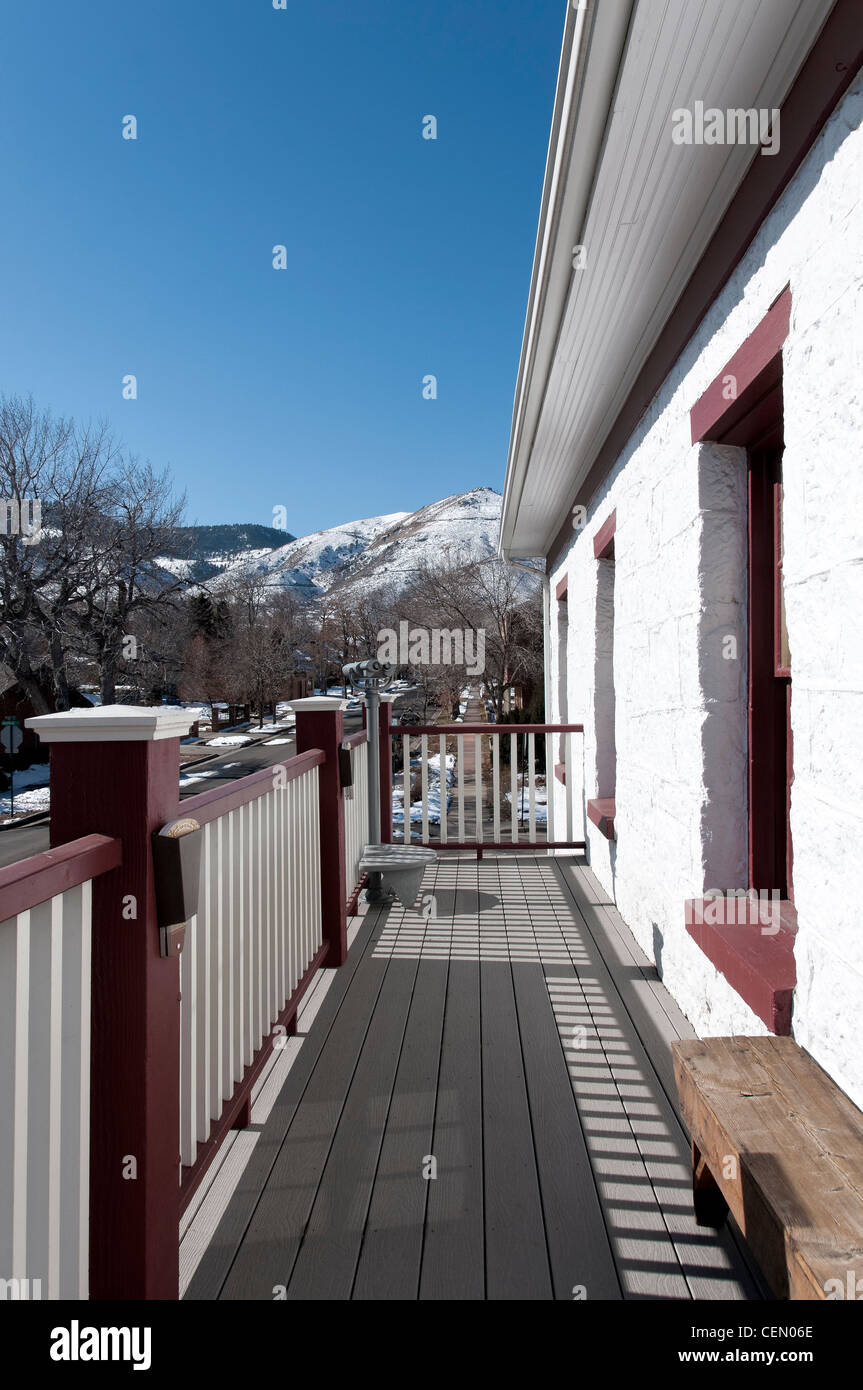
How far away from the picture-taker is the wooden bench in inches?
40.4

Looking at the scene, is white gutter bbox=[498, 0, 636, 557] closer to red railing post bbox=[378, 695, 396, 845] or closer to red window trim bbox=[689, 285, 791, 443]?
red window trim bbox=[689, 285, 791, 443]

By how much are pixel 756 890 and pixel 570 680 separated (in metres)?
3.57

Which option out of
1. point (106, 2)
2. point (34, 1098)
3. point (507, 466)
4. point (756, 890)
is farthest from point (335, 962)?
point (106, 2)

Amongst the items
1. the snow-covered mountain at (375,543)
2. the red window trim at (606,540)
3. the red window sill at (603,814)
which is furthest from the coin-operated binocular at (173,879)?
the snow-covered mountain at (375,543)

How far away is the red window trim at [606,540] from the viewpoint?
13.0 ft

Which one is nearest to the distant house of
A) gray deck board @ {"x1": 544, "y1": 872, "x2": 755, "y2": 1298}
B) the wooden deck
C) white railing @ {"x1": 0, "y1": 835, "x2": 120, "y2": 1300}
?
gray deck board @ {"x1": 544, "y1": 872, "x2": 755, "y2": 1298}

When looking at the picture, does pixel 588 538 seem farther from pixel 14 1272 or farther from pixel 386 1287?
pixel 14 1272

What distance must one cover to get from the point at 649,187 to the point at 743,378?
2.32 feet

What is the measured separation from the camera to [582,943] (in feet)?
11.4

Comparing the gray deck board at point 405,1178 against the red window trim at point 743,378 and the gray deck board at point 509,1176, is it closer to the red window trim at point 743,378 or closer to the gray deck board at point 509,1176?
the gray deck board at point 509,1176

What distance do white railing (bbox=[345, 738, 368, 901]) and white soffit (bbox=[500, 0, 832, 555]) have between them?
2139mm

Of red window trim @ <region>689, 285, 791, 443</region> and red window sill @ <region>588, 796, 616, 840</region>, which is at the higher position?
red window trim @ <region>689, 285, 791, 443</region>

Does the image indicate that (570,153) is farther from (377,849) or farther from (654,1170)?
(377,849)

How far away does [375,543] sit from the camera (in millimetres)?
157875
